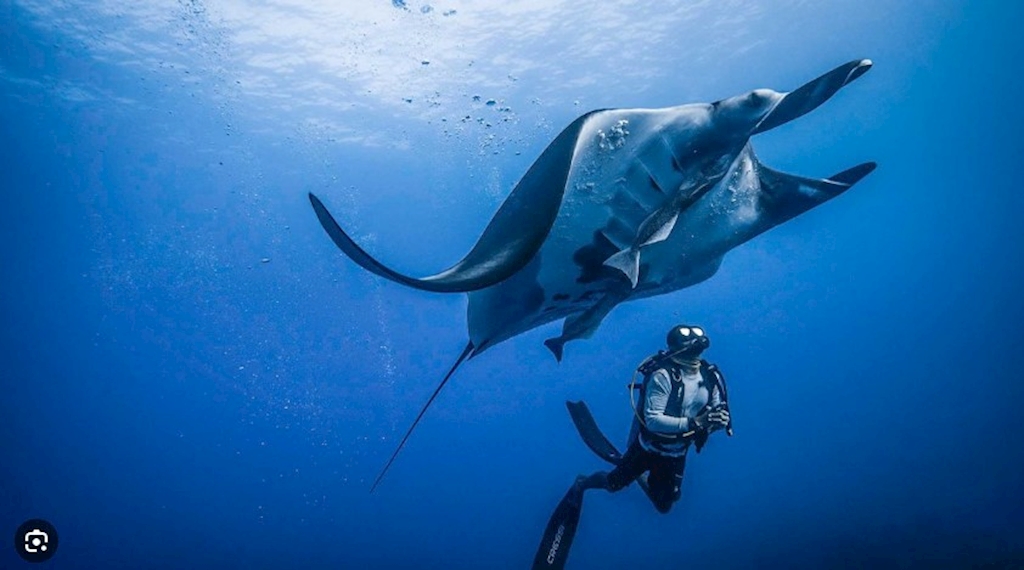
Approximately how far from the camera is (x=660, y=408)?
4.80 metres

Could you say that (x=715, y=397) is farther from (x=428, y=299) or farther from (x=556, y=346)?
(x=428, y=299)

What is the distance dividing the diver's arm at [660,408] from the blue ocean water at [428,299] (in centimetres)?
1093

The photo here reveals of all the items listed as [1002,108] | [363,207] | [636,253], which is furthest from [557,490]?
[1002,108]

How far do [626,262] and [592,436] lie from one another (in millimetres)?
3911

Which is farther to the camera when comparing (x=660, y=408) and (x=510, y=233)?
(x=660, y=408)

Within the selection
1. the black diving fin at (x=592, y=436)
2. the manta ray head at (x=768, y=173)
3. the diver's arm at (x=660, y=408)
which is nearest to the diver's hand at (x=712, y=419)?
the diver's arm at (x=660, y=408)

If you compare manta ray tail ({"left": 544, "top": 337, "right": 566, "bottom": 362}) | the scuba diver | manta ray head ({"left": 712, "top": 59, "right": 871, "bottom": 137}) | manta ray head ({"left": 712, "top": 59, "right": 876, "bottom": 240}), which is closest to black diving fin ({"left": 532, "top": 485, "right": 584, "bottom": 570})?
the scuba diver

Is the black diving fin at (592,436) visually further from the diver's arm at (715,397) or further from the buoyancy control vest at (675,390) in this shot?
the diver's arm at (715,397)

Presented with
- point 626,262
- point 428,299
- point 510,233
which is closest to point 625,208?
point 626,262

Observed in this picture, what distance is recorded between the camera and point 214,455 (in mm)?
44344

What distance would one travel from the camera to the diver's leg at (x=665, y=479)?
524 cm

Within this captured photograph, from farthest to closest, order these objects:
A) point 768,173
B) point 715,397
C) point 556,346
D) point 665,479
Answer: point 665,479
point 715,397
point 556,346
point 768,173

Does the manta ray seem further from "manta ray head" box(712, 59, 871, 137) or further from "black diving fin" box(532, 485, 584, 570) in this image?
"black diving fin" box(532, 485, 584, 570)

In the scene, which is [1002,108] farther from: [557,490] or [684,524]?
[557,490]
